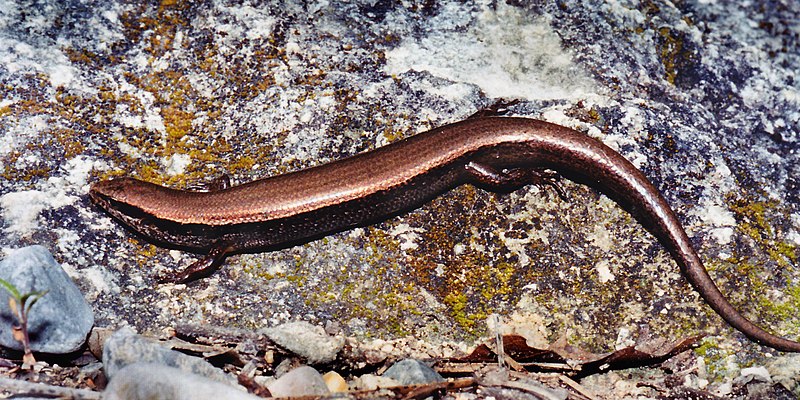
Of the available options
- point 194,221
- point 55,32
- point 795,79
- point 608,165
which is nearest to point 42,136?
point 55,32

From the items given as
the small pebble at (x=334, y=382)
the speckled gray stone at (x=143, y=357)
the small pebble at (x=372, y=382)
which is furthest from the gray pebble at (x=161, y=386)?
the small pebble at (x=372, y=382)

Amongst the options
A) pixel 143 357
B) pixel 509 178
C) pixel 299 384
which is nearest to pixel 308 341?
pixel 299 384

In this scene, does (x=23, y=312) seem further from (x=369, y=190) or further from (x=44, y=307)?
(x=369, y=190)

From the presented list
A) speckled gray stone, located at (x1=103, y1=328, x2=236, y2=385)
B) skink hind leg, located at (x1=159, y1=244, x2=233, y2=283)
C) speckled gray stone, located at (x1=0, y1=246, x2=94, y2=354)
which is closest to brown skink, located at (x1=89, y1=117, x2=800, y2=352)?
skink hind leg, located at (x1=159, y1=244, x2=233, y2=283)

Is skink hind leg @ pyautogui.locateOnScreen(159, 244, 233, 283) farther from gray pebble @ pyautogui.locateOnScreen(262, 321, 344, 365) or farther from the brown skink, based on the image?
gray pebble @ pyautogui.locateOnScreen(262, 321, 344, 365)

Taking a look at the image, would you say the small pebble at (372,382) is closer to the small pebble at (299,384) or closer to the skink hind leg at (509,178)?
the small pebble at (299,384)

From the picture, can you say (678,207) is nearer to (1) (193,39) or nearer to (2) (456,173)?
(2) (456,173)
